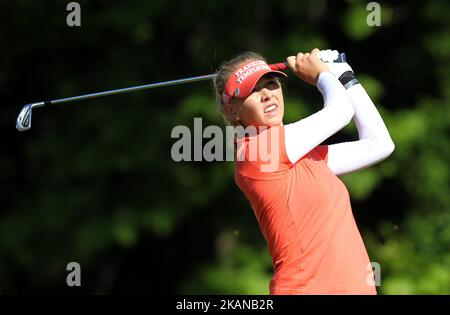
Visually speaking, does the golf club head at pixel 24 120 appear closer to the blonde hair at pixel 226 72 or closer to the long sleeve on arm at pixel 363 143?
the blonde hair at pixel 226 72

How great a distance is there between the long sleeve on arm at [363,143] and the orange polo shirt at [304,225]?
7.6 inches

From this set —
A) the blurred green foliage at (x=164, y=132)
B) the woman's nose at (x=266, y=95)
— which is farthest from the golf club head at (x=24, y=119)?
the blurred green foliage at (x=164, y=132)

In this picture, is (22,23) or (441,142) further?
(22,23)

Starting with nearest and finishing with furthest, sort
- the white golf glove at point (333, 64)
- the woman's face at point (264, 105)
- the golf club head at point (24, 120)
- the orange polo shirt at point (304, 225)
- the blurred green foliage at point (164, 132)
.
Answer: the orange polo shirt at point (304, 225) → the woman's face at point (264, 105) → the white golf glove at point (333, 64) → the golf club head at point (24, 120) → the blurred green foliage at point (164, 132)

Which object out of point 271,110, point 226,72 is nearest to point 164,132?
point 226,72

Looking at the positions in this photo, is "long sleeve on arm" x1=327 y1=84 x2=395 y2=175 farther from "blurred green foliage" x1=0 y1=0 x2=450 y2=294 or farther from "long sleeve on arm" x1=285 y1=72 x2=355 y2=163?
"blurred green foliage" x1=0 y1=0 x2=450 y2=294

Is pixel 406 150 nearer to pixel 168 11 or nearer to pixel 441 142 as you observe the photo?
pixel 441 142

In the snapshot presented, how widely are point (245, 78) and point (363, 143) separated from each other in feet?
1.70

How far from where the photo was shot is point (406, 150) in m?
9.09

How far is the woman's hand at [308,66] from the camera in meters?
3.64

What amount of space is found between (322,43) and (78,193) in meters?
2.81

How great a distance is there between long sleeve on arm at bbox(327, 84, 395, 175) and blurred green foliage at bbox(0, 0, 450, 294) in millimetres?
4798

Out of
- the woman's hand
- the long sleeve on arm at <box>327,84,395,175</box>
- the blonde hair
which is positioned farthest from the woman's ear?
the long sleeve on arm at <box>327,84,395,175</box>

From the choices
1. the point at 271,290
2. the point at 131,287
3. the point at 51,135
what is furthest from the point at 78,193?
the point at 271,290
